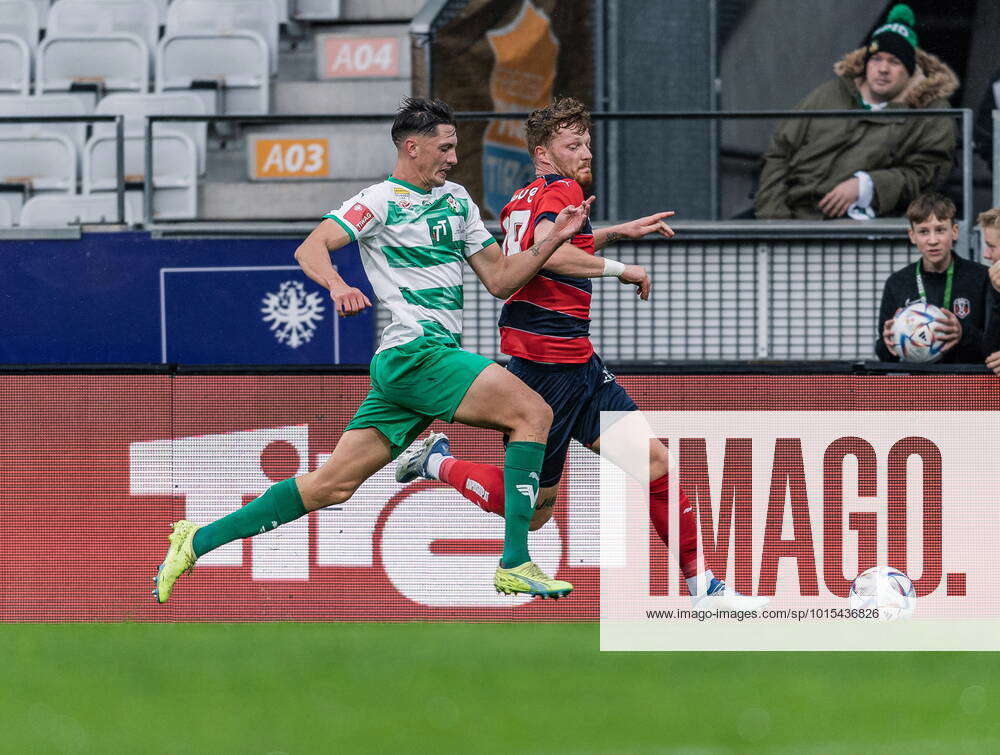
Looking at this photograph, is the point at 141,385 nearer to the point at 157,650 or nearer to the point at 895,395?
the point at 157,650

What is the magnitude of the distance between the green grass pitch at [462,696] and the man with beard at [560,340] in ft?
2.17

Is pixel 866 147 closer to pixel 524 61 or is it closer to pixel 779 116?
pixel 779 116

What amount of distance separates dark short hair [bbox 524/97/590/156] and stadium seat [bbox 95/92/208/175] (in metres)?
5.49

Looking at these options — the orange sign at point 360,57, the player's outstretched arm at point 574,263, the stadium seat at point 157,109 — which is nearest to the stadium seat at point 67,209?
the stadium seat at point 157,109

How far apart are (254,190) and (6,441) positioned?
11.1ft

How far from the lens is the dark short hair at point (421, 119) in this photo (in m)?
6.28

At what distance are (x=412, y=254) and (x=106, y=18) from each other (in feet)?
25.1

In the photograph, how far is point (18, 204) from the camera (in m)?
11.3

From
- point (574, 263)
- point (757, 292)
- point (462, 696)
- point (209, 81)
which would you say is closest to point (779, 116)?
point (757, 292)

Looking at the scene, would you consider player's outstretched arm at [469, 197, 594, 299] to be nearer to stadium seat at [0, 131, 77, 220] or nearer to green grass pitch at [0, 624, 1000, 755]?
green grass pitch at [0, 624, 1000, 755]

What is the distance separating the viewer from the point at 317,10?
12758mm

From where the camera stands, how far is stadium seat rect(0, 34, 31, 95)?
Result: 12.3m

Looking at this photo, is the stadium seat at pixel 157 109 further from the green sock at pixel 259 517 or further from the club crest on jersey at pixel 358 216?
the club crest on jersey at pixel 358 216

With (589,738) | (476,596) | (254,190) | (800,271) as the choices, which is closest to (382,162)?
(254,190)
